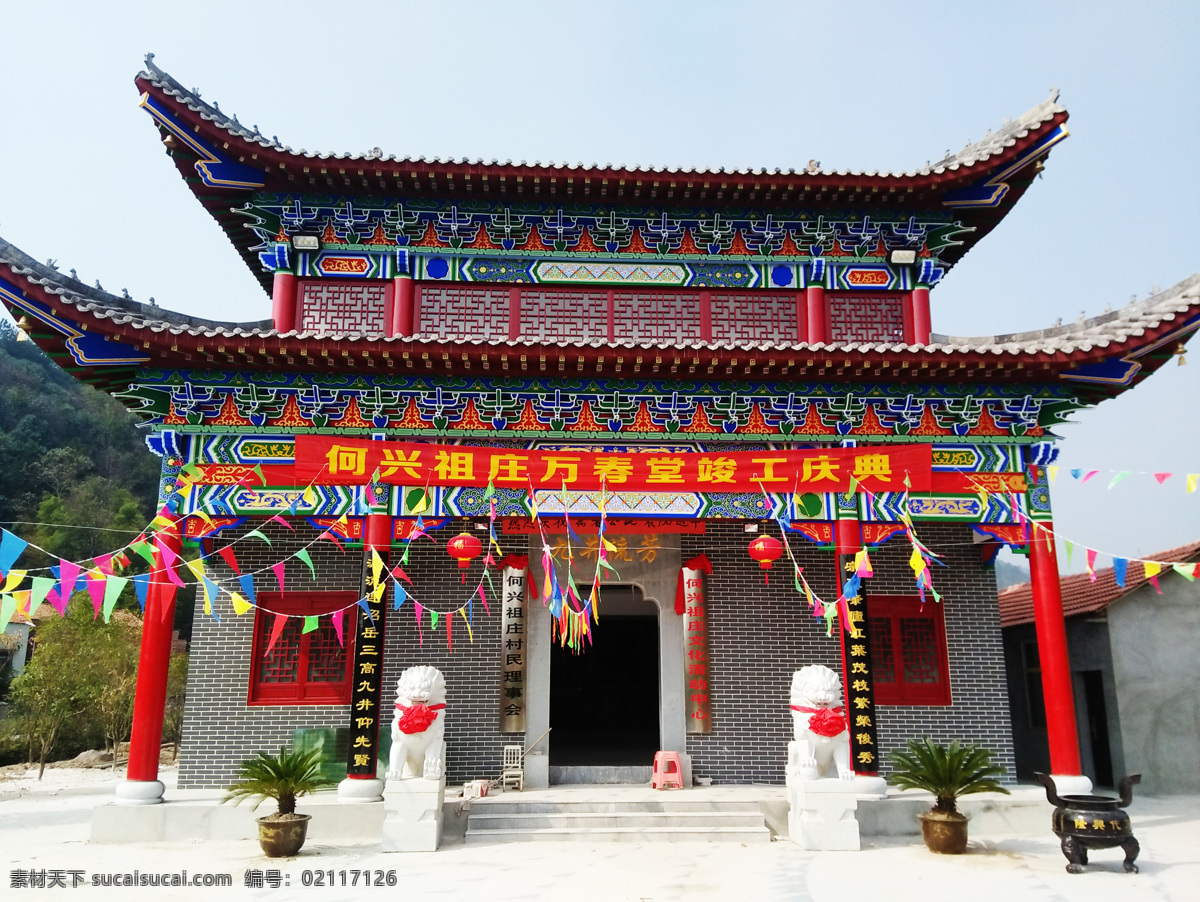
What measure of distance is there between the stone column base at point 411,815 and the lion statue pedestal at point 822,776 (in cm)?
371

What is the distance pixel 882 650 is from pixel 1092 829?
3.80m

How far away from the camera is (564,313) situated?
444 inches

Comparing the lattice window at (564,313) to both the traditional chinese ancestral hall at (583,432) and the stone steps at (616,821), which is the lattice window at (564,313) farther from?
the stone steps at (616,821)

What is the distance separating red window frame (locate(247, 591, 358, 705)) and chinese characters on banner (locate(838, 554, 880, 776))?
612cm

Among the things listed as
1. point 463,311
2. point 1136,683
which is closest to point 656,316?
point 463,311

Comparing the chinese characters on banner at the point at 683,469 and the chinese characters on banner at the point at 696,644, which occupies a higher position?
the chinese characters on banner at the point at 683,469

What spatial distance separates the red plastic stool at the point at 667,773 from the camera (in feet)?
33.3

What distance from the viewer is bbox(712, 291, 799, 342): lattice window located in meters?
11.3

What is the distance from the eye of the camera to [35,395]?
44.7 metres

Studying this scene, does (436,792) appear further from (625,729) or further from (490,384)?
(625,729)

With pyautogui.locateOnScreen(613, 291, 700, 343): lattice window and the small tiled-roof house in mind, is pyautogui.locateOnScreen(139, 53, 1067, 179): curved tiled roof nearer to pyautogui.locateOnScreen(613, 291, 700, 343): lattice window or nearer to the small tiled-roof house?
pyautogui.locateOnScreen(613, 291, 700, 343): lattice window

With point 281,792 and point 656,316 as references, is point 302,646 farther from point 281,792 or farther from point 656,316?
point 656,316

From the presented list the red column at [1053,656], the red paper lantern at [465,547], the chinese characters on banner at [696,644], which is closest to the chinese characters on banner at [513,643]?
the red paper lantern at [465,547]

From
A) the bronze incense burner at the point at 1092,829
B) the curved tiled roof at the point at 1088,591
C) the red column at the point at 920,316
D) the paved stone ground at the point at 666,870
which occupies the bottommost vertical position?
the paved stone ground at the point at 666,870
